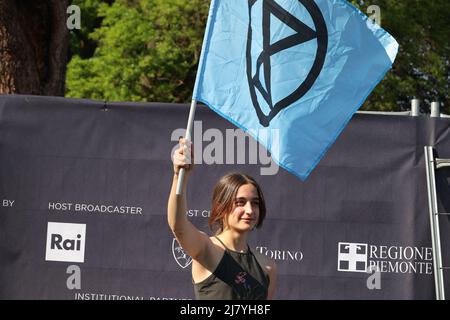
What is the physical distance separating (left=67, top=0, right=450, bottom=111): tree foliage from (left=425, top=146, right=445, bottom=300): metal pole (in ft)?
32.8

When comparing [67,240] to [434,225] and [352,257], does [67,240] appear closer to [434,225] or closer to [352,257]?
[352,257]

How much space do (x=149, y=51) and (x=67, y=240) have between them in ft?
36.0

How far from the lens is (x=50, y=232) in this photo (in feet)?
25.7

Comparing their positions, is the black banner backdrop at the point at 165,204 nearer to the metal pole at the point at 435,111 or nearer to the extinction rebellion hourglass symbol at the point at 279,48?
the metal pole at the point at 435,111

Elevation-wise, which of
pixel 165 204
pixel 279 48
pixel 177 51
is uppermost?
pixel 177 51

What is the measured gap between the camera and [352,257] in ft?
25.3

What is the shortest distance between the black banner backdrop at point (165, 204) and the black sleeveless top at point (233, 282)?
3.25 metres

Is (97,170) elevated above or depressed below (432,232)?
above

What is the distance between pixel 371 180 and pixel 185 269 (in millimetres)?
1719

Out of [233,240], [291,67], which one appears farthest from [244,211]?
[291,67]

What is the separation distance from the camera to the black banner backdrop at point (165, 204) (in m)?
7.72

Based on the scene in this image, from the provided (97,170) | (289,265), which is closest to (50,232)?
(97,170)
